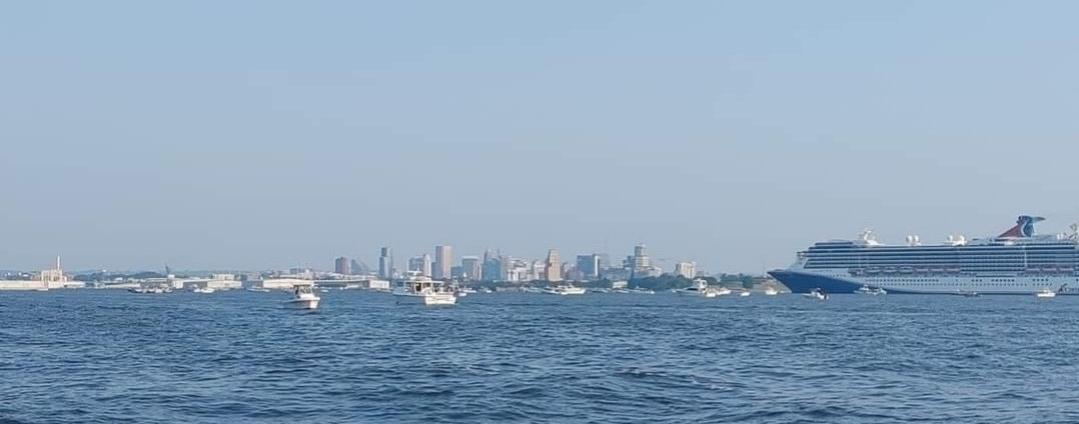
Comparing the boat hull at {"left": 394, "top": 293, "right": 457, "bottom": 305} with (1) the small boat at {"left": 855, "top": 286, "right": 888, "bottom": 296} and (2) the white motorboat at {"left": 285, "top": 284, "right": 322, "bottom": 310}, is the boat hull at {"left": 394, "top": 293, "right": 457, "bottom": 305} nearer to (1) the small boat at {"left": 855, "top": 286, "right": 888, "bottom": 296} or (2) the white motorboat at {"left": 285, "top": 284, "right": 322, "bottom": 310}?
(2) the white motorboat at {"left": 285, "top": 284, "right": 322, "bottom": 310}

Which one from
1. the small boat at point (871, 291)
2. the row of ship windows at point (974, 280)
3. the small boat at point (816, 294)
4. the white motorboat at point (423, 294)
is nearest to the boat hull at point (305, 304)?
the white motorboat at point (423, 294)

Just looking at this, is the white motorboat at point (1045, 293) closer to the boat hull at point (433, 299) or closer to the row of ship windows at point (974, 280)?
the row of ship windows at point (974, 280)

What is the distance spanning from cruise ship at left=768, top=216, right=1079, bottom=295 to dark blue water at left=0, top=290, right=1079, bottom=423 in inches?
3491

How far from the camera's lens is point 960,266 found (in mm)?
151375

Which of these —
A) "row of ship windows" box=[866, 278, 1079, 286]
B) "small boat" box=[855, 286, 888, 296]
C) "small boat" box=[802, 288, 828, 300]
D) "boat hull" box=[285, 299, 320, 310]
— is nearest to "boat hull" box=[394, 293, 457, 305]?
"boat hull" box=[285, 299, 320, 310]

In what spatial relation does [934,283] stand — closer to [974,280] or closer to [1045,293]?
[974,280]

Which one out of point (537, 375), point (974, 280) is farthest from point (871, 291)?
point (537, 375)

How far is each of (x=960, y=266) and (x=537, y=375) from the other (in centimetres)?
12162

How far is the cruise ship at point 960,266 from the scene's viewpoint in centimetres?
14888

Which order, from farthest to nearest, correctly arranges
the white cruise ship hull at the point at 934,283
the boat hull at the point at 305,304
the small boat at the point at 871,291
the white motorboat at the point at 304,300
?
the small boat at the point at 871,291 < the white cruise ship hull at the point at 934,283 < the white motorboat at the point at 304,300 < the boat hull at the point at 305,304

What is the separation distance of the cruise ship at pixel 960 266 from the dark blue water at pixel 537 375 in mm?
88680

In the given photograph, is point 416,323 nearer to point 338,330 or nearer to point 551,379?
point 338,330

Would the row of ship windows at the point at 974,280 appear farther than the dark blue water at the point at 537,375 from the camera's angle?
Yes

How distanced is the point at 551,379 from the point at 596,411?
6.80 metres
